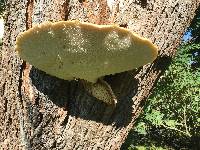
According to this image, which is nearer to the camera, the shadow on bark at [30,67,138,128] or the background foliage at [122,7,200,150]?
the shadow on bark at [30,67,138,128]

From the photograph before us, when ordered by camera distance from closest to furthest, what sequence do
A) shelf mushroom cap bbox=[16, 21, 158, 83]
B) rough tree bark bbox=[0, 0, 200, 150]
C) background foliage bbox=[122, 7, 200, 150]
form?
shelf mushroom cap bbox=[16, 21, 158, 83] < rough tree bark bbox=[0, 0, 200, 150] < background foliage bbox=[122, 7, 200, 150]

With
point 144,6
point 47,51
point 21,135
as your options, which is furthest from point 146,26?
point 21,135

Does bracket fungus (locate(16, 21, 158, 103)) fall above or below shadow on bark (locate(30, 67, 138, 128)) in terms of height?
above

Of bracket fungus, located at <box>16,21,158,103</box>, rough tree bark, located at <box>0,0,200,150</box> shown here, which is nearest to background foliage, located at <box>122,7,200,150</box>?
rough tree bark, located at <box>0,0,200,150</box>

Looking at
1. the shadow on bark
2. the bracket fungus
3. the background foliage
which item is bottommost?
the background foliage

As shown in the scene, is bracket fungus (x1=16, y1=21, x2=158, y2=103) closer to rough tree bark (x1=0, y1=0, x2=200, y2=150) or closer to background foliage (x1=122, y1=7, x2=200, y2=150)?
rough tree bark (x1=0, y1=0, x2=200, y2=150)

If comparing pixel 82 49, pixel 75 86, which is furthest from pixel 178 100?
pixel 82 49

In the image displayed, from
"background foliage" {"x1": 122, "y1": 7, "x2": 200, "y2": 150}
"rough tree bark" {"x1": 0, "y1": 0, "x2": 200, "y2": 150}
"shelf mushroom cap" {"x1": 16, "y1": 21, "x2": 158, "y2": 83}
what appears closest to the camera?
"shelf mushroom cap" {"x1": 16, "y1": 21, "x2": 158, "y2": 83}
